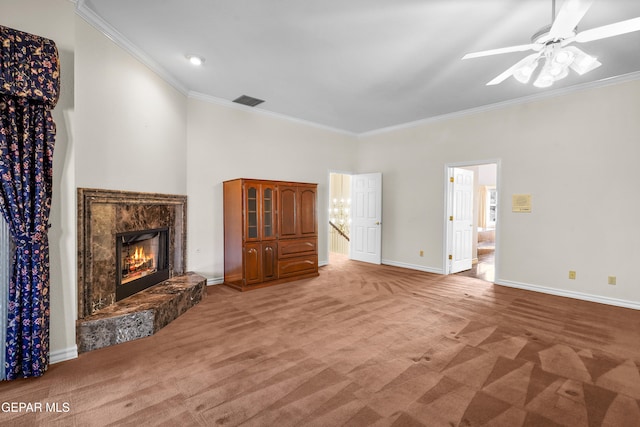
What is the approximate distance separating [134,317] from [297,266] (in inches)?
104

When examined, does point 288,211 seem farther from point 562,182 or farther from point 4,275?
point 562,182

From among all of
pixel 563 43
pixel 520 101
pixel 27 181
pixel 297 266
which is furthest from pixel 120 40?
pixel 520 101

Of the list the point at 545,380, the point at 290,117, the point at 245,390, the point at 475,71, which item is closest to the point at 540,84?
the point at 475,71

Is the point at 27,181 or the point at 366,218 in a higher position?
the point at 27,181

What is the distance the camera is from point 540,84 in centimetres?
274

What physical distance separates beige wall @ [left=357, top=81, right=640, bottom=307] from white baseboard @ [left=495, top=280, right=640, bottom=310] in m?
0.01

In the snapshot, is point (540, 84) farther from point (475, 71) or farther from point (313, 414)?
point (313, 414)

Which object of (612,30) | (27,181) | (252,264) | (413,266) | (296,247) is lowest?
(413,266)

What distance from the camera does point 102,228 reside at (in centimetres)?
296

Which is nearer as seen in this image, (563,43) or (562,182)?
(563,43)

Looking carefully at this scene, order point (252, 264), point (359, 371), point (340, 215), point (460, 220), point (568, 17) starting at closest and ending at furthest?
point (568, 17) → point (359, 371) → point (252, 264) → point (460, 220) → point (340, 215)

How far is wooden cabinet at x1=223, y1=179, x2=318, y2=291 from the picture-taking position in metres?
4.42

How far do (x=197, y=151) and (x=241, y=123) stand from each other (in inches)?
36.5

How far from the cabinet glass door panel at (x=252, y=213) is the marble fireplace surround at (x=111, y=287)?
109cm
